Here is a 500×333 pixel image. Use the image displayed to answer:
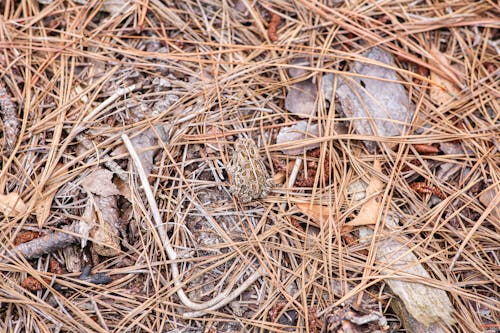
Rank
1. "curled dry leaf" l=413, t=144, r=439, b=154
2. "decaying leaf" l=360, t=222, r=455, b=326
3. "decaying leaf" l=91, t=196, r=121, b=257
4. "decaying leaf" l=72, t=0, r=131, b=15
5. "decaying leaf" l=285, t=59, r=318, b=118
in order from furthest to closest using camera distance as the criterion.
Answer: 1. "decaying leaf" l=72, t=0, r=131, b=15
2. "decaying leaf" l=285, t=59, r=318, b=118
3. "curled dry leaf" l=413, t=144, r=439, b=154
4. "decaying leaf" l=91, t=196, r=121, b=257
5. "decaying leaf" l=360, t=222, r=455, b=326

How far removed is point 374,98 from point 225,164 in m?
1.16

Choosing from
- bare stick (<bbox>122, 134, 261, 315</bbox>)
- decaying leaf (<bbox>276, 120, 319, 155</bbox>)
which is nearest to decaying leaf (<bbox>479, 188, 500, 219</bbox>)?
decaying leaf (<bbox>276, 120, 319, 155</bbox>)

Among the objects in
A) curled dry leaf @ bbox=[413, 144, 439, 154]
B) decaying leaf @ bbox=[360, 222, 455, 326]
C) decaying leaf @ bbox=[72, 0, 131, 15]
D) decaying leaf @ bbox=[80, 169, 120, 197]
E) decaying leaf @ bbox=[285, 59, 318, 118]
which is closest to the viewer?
decaying leaf @ bbox=[360, 222, 455, 326]

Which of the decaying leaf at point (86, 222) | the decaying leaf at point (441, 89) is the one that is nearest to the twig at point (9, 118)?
the decaying leaf at point (86, 222)

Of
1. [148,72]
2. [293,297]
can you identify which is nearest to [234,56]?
[148,72]

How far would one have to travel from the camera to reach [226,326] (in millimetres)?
2545

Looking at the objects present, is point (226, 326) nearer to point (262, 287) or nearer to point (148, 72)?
point (262, 287)

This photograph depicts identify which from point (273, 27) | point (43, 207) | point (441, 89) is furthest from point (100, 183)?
point (441, 89)

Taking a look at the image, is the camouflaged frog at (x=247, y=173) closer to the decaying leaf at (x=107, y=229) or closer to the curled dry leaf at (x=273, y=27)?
the decaying leaf at (x=107, y=229)

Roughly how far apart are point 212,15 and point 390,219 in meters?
1.96

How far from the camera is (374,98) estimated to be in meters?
3.04

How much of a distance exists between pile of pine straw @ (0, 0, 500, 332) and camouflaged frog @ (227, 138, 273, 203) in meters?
0.11

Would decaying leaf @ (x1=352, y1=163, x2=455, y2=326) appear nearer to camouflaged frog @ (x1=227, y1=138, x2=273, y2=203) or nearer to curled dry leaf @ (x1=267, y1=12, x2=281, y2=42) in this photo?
camouflaged frog @ (x1=227, y1=138, x2=273, y2=203)

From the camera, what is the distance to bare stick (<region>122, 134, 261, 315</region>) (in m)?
2.54
